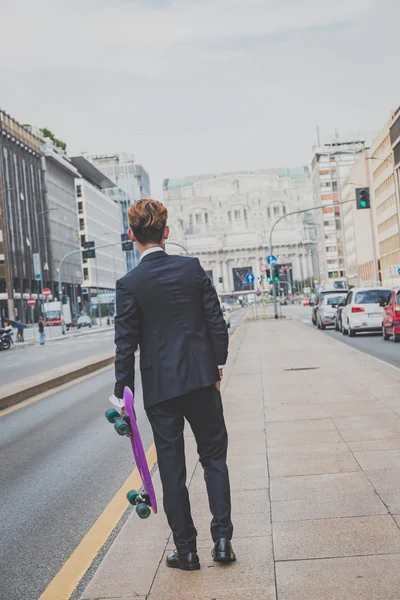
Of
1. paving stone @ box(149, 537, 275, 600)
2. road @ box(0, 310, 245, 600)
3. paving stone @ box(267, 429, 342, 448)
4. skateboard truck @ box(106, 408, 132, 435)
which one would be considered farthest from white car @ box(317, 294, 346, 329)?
skateboard truck @ box(106, 408, 132, 435)

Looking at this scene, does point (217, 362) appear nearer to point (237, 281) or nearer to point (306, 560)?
point (306, 560)

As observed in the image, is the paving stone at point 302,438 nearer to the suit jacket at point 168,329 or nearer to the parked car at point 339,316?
the suit jacket at point 168,329

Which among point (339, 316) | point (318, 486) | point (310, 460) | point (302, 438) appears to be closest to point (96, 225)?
point (339, 316)

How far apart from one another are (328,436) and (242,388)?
5765 millimetres

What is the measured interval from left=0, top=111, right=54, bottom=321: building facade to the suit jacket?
82478 mm

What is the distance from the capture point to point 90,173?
151 meters

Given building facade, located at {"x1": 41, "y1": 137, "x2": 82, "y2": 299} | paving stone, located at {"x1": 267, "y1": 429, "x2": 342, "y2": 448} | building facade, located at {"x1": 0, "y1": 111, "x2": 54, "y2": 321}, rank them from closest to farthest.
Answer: paving stone, located at {"x1": 267, "y1": 429, "x2": 342, "y2": 448}, building facade, located at {"x1": 0, "y1": 111, "x2": 54, "y2": 321}, building facade, located at {"x1": 41, "y1": 137, "x2": 82, "y2": 299}

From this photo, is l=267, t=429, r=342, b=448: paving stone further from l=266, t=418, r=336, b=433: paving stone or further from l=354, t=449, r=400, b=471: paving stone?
l=354, t=449, r=400, b=471: paving stone

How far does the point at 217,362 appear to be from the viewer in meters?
4.78

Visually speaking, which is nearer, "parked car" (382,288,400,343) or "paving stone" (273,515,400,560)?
"paving stone" (273,515,400,560)

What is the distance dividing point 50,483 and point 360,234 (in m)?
120

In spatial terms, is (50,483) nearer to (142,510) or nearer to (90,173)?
(142,510)

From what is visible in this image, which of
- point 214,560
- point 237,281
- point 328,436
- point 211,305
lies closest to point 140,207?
point 211,305

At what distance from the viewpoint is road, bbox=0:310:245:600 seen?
5.32 metres
